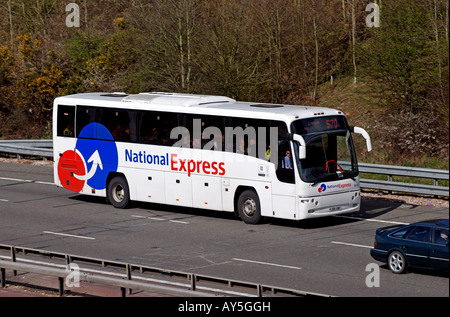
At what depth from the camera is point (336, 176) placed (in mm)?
20938

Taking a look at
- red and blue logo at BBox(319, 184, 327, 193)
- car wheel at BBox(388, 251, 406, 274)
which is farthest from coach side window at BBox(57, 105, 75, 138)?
car wheel at BBox(388, 251, 406, 274)

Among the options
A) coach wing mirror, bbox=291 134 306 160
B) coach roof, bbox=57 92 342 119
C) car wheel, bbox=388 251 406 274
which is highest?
coach roof, bbox=57 92 342 119

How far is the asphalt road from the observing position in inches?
619

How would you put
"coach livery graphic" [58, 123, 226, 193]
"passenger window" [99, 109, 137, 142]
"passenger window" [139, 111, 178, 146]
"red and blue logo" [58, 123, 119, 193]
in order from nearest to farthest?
"passenger window" [139, 111, 178, 146] → "coach livery graphic" [58, 123, 226, 193] → "passenger window" [99, 109, 137, 142] → "red and blue logo" [58, 123, 119, 193]

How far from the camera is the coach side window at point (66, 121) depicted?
2509 centimetres

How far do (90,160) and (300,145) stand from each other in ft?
24.9

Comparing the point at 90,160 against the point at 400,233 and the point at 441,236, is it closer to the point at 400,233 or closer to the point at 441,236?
the point at 400,233

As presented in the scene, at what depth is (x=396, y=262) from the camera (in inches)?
637

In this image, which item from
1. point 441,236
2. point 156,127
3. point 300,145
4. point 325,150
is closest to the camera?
point 441,236

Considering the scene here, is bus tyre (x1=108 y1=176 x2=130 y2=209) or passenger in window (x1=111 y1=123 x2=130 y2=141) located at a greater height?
passenger in window (x1=111 y1=123 x2=130 y2=141)

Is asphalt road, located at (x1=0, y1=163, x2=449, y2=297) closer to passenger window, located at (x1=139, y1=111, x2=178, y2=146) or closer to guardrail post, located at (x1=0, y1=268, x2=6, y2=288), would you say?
passenger window, located at (x1=139, y1=111, x2=178, y2=146)

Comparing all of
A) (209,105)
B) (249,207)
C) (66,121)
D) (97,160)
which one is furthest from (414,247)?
(66,121)

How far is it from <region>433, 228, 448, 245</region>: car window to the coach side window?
13.2m
